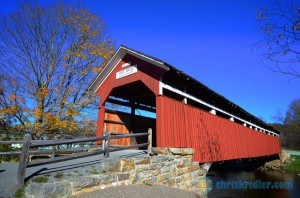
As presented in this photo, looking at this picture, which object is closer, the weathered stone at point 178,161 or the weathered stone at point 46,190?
the weathered stone at point 46,190

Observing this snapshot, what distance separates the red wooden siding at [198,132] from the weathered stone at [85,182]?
308 cm

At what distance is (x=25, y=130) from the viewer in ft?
42.6

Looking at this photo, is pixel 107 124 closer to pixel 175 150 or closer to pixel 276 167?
pixel 175 150

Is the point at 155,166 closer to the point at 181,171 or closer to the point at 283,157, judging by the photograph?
the point at 181,171

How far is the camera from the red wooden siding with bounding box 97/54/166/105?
8.09 m

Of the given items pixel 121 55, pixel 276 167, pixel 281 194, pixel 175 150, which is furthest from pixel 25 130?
pixel 276 167

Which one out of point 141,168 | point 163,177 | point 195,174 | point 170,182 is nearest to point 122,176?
point 141,168

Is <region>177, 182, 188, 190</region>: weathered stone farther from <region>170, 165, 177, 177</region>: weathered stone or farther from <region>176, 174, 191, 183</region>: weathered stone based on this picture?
<region>170, 165, 177, 177</region>: weathered stone

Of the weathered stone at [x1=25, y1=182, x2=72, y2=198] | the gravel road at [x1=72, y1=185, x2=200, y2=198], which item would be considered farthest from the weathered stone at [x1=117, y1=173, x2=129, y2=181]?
the weathered stone at [x1=25, y1=182, x2=72, y2=198]

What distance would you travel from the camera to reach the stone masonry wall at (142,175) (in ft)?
13.5

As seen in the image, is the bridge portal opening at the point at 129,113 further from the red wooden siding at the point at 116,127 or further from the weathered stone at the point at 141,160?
the weathered stone at the point at 141,160

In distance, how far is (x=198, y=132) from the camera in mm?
9320

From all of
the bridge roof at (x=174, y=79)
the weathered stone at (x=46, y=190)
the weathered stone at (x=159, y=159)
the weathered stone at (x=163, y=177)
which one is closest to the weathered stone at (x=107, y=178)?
the weathered stone at (x=46, y=190)

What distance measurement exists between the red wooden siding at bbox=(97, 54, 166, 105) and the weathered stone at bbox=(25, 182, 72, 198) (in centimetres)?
466
